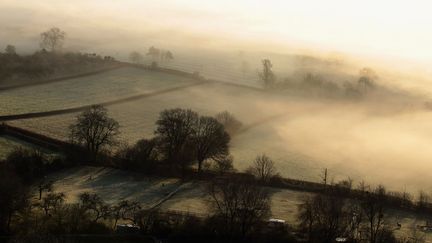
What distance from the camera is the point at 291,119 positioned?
107125 millimetres

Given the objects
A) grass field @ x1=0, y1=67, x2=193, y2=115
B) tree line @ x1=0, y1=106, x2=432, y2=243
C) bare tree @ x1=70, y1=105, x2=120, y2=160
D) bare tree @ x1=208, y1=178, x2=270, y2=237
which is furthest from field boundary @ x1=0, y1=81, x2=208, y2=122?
bare tree @ x1=208, y1=178, x2=270, y2=237

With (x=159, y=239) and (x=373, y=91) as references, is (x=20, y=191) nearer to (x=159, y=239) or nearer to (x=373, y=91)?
(x=159, y=239)

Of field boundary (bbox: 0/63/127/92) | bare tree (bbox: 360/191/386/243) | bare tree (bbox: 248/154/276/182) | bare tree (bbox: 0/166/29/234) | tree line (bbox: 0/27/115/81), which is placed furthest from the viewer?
tree line (bbox: 0/27/115/81)

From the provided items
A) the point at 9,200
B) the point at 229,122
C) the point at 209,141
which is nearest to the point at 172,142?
the point at 209,141

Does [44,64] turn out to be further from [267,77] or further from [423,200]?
[423,200]

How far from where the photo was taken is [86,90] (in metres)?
114

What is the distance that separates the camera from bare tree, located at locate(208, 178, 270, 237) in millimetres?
52875

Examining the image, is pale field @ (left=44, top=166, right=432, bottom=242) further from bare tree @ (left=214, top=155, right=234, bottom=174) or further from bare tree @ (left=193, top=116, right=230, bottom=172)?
bare tree @ (left=193, top=116, right=230, bottom=172)

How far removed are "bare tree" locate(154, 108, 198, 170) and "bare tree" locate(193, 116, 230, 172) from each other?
0.96 meters

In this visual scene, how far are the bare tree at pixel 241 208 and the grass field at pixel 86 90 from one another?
4699 centimetres

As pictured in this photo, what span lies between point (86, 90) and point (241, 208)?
6802 cm

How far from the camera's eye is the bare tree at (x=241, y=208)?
52.9 metres

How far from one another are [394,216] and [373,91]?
8410 centimetres

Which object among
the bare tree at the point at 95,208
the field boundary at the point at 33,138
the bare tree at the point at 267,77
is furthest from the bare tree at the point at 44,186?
the bare tree at the point at 267,77
